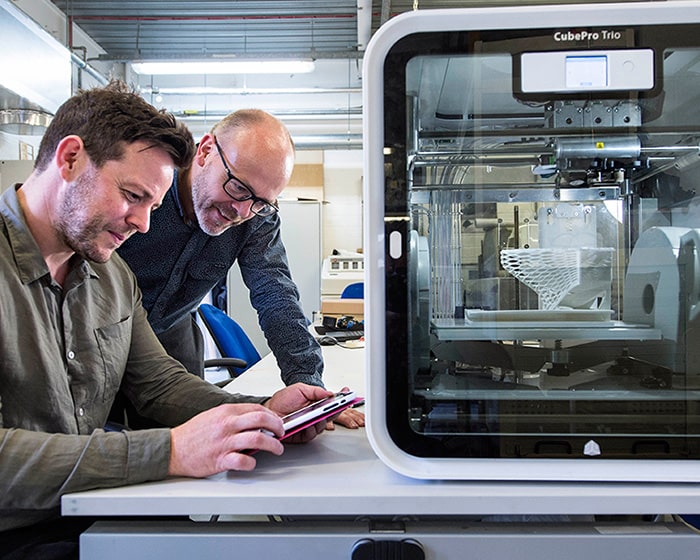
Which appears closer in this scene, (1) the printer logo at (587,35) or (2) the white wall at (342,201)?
(1) the printer logo at (587,35)

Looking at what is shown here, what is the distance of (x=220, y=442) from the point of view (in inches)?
28.1

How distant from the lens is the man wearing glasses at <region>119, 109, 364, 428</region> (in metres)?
1.41

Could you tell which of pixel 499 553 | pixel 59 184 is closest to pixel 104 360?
pixel 59 184

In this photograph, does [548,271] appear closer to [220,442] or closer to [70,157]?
[220,442]

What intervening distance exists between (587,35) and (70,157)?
0.80 meters

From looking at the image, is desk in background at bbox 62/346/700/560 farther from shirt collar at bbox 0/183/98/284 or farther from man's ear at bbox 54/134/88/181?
man's ear at bbox 54/134/88/181

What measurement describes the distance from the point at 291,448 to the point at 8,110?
2.87 meters

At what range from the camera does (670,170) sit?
0.83 m

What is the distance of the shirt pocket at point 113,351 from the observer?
1.02m

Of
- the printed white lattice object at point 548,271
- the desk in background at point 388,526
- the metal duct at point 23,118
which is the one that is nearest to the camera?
the desk in background at point 388,526

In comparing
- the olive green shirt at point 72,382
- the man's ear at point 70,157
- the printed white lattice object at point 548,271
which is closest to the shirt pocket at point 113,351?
the olive green shirt at point 72,382

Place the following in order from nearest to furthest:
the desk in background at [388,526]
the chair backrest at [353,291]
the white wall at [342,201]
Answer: the desk in background at [388,526] → the chair backrest at [353,291] → the white wall at [342,201]

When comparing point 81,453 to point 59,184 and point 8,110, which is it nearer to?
point 59,184

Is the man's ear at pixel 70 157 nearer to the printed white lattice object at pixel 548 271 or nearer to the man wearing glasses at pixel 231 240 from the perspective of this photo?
the man wearing glasses at pixel 231 240
